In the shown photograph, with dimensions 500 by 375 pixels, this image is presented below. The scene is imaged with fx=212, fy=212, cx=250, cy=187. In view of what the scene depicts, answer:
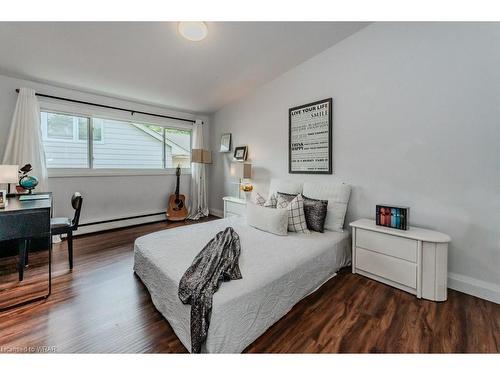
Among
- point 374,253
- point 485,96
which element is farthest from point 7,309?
point 485,96

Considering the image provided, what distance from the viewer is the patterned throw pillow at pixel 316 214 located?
2355 mm

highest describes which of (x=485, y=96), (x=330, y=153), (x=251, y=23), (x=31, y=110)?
(x=251, y=23)

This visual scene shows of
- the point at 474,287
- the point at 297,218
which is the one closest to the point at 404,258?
the point at 474,287

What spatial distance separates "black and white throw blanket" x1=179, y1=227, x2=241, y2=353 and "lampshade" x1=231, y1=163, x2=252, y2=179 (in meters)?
1.98

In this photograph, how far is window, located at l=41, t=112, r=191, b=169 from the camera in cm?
327

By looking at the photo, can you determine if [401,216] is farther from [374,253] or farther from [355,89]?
[355,89]

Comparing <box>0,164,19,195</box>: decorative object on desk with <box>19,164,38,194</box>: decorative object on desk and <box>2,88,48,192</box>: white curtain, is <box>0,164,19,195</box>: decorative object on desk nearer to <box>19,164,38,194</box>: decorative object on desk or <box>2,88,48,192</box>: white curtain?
<box>19,164,38,194</box>: decorative object on desk

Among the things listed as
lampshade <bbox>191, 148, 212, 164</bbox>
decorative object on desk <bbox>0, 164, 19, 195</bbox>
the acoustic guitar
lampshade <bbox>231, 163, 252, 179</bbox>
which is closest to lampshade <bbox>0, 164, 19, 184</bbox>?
decorative object on desk <bbox>0, 164, 19, 195</bbox>

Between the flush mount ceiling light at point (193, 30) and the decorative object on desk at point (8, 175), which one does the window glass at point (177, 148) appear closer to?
the decorative object on desk at point (8, 175)

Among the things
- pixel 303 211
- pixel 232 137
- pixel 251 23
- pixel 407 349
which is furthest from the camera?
pixel 232 137

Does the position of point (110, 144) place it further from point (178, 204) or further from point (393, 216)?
point (393, 216)

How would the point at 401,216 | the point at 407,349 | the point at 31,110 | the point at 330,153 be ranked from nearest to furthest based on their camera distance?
the point at 407,349 → the point at 401,216 → the point at 330,153 → the point at 31,110

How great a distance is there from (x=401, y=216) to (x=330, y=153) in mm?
1096

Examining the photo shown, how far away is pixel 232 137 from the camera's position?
14.1ft
